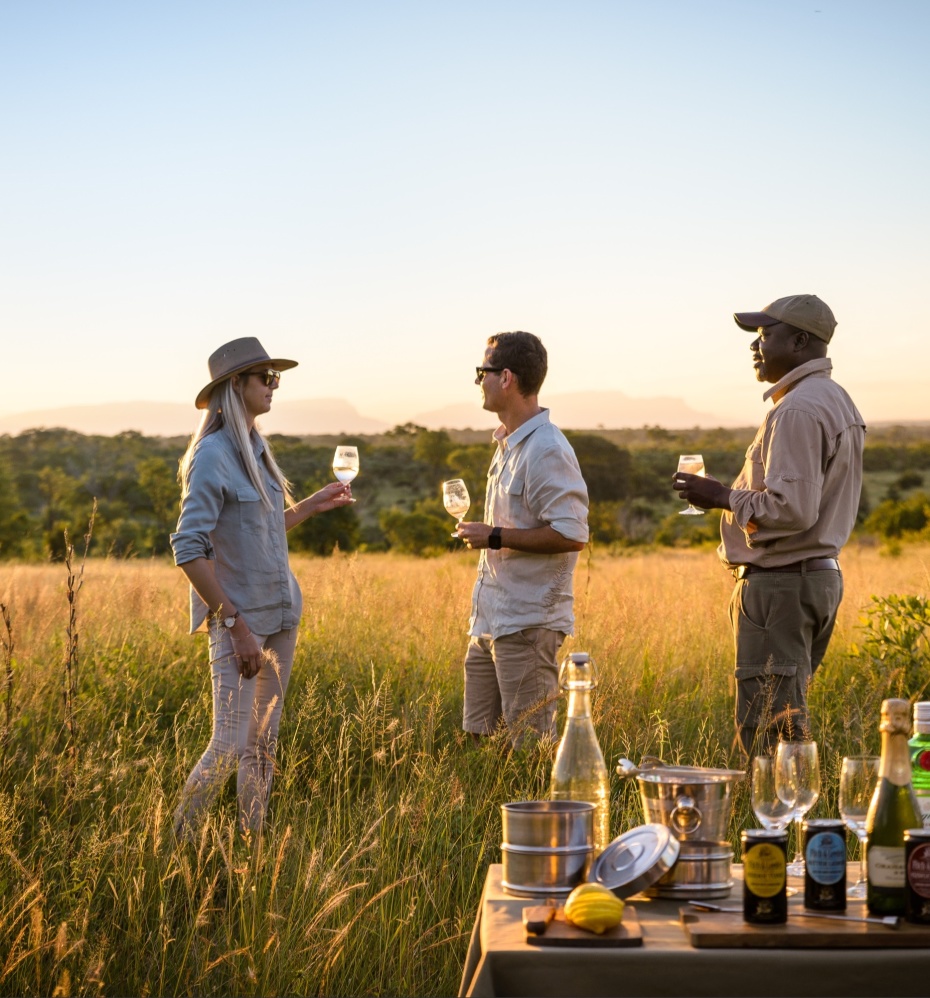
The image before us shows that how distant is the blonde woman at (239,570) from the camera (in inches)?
147

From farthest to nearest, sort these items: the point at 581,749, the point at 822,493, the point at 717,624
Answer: the point at 717,624 < the point at 822,493 < the point at 581,749

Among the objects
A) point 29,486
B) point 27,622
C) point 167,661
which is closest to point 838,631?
point 167,661

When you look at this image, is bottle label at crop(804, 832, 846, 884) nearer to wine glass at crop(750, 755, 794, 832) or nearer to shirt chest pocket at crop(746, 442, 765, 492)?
wine glass at crop(750, 755, 794, 832)

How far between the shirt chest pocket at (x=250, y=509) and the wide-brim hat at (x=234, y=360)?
0.41 m

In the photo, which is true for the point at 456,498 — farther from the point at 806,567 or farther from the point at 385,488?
the point at 385,488

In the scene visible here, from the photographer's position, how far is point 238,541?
3.93m

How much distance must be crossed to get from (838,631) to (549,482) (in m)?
3.94

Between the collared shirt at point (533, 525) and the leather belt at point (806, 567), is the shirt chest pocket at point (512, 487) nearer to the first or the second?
the collared shirt at point (533, 525)

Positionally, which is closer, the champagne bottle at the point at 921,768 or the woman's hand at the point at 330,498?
the champagne bottle at the point at 921,768

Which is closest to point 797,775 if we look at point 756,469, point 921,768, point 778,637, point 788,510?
point 921,768

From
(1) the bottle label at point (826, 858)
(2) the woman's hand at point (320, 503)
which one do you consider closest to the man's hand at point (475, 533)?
(2) the woman's hand at point (320, 503)

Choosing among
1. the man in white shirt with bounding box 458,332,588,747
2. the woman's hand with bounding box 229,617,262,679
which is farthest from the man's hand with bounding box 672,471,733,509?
the woman's hand with bounding box 229,617,262,679

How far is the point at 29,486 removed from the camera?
4303 centimetres

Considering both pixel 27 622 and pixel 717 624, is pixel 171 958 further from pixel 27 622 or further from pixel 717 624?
pixel 717 624
